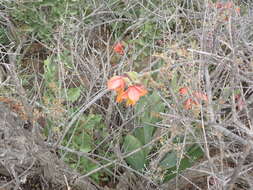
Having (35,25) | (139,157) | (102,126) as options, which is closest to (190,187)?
(139,157)

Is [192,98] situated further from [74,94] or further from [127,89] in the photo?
[74,94]

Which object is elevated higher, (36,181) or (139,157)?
(139,157)

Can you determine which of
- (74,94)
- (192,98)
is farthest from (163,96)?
(74,94)

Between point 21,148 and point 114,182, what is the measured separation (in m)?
0.77

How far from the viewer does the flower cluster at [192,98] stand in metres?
1.74

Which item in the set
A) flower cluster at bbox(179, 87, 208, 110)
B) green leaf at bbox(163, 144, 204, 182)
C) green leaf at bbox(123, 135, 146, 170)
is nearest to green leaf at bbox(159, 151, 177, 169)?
green leaf at bbox(163, 144, 204, 182)

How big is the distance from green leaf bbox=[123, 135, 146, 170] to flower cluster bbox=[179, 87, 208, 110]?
0.50 meters

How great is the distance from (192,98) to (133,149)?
776 mm

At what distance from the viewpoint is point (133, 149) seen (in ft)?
7.93

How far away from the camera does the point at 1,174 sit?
250 cm

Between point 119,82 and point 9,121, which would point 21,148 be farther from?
point 119,82

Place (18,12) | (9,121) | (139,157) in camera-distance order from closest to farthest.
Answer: (9,121)
(139,157)
(18,12)

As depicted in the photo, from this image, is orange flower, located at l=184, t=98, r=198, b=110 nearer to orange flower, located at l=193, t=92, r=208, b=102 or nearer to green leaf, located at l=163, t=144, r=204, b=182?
orange flower, located at l=193, t=92, r=208, b=102

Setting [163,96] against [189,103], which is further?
[163,96]
